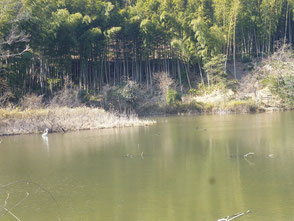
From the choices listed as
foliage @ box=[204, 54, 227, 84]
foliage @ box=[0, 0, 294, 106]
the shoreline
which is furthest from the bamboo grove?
the shoreline

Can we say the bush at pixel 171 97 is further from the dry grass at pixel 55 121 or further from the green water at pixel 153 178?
the green water at pixel 153 178

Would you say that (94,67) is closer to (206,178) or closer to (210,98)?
(210,98)

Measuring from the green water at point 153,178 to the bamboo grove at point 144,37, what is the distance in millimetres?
14623

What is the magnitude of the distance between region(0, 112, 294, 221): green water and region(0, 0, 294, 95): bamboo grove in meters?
14.6

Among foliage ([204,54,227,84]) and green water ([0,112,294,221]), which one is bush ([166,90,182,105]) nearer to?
foliage ([204,54,227,84])

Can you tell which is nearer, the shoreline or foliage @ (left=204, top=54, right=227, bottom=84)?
the shoreline

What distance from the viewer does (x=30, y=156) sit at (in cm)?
1109

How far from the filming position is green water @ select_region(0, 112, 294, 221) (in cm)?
564

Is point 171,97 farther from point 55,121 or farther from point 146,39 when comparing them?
point 55,121

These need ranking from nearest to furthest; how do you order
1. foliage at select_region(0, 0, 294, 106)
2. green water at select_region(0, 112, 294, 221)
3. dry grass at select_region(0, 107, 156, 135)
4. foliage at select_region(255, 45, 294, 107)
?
1. green water at select_region(0, 112, 294, 221)
2. dry grass at select_region(0, 107, 156, 135)
3. foliage at select_region(255, 45, 294, 107)
4. foliage at select_region(0, 0, 294, 106)

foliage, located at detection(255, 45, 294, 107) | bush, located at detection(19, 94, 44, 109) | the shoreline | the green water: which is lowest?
the green water

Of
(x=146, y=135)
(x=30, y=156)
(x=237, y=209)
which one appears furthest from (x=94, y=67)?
(x=237, y=209)

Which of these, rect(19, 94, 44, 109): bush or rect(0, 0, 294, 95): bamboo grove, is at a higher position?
rect(0, 0, 294, 95): bamboo grove

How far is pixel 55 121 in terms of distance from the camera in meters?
17.6
